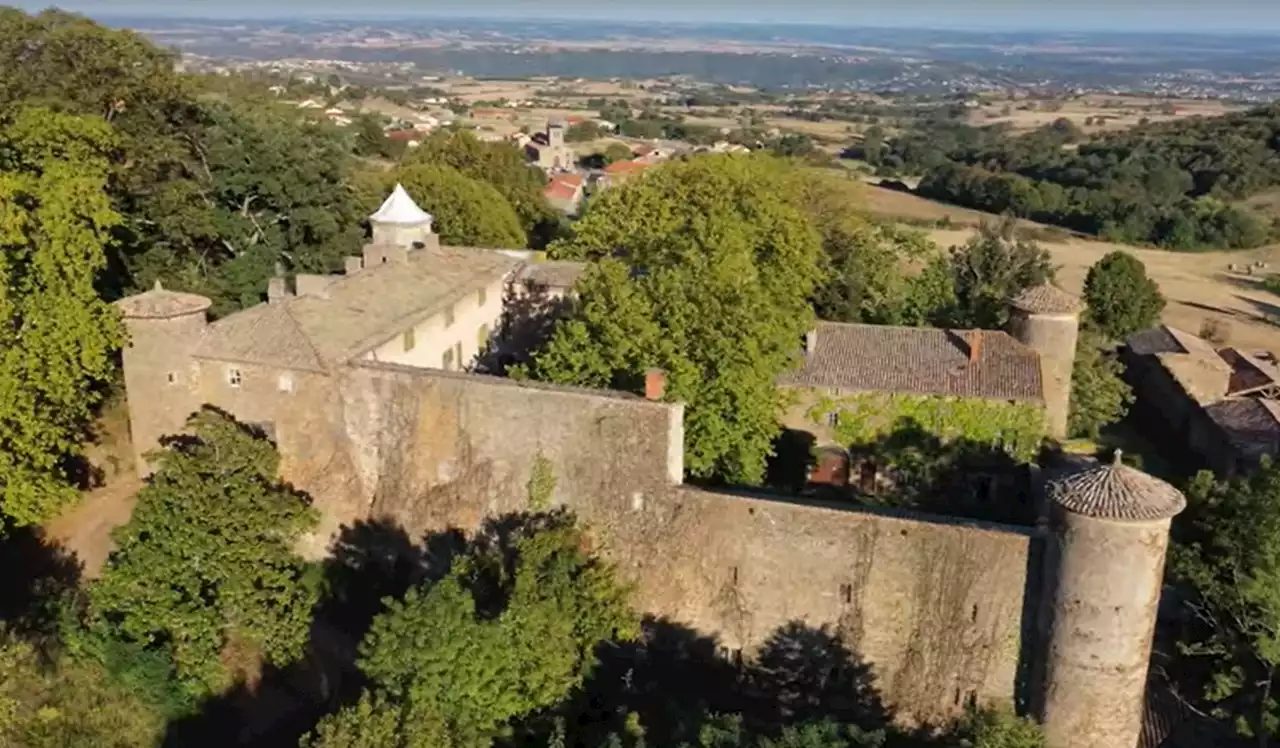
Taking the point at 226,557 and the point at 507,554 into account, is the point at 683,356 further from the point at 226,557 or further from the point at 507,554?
the point at 226,557

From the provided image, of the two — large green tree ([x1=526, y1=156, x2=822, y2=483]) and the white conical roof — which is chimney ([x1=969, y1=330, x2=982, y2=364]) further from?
the white conical roof

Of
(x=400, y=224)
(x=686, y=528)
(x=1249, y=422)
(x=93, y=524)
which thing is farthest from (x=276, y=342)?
(x=1249, y=422)

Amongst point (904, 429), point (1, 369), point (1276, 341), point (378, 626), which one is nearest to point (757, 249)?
point (904, 429)

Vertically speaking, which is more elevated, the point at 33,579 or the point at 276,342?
the point at 276,342

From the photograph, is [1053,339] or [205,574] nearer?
[205,574]

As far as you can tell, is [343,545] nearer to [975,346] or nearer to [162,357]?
[162,357]

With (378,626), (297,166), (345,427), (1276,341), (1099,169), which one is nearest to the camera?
(378,626)

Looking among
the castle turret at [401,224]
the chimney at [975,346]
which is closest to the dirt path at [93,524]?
the castle turret at [401,224]

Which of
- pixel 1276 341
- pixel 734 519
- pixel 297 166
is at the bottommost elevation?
pixel 1276 341
